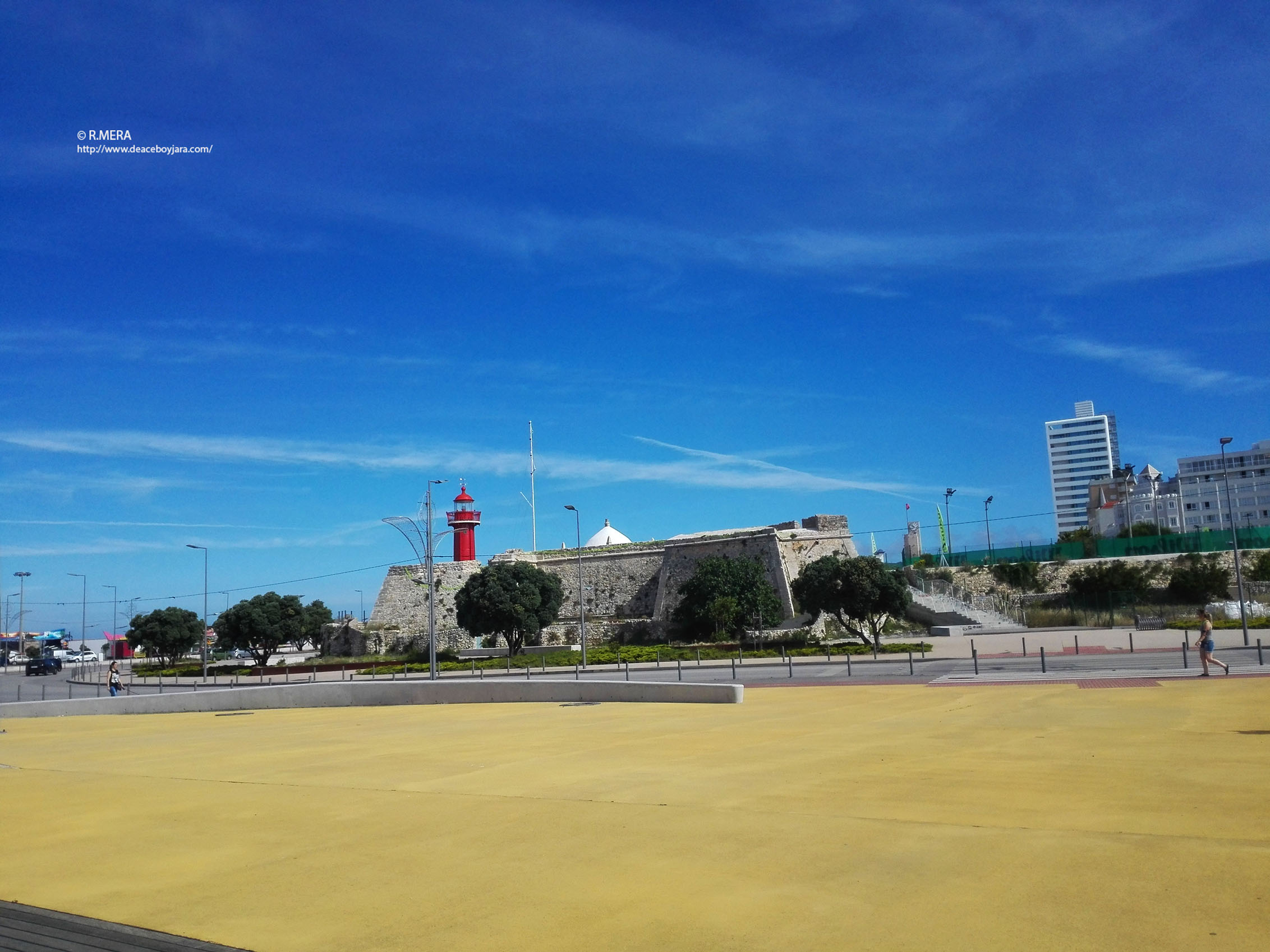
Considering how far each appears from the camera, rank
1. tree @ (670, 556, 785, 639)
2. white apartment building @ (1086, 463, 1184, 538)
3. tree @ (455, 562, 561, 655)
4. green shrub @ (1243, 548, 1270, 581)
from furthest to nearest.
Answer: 1. white apartment building @ (1086, 463, 1184, 538)
2. green shrub @ (1243, 548, 1270, 581)
3. tree @ (670, 556, 785, 639)
4. tree @ (455, 562, 561, 655)

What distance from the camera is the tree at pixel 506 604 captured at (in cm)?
5322

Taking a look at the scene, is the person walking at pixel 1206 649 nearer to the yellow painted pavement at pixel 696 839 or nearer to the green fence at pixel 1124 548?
the yellow painted pavement at pixel 696 839

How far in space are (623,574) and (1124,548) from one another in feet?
111

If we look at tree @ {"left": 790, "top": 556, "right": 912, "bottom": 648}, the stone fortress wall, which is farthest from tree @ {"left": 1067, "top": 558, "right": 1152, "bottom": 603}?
tree @ {"left": 790, "top": 556, "right": 912, "bottom": 648}

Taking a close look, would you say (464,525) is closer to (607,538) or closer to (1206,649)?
(607,538)

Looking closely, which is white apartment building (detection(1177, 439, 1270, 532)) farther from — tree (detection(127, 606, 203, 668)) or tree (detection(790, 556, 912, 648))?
tree (detection(127, 606, 203, 668))

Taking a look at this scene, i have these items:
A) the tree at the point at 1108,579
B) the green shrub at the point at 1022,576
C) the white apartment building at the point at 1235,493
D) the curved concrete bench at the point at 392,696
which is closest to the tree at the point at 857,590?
the tree at the point at 1108,579

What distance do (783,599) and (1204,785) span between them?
51095 mm

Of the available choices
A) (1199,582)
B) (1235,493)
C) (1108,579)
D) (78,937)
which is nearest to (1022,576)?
(1108,579)

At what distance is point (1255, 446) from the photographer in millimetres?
141125

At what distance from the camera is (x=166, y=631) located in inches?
2525

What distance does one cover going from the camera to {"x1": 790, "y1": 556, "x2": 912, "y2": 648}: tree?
44750 millimetres

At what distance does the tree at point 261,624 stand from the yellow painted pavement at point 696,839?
46694 millimetres

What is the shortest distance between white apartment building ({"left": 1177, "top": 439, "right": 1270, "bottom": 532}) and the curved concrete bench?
416 ft
